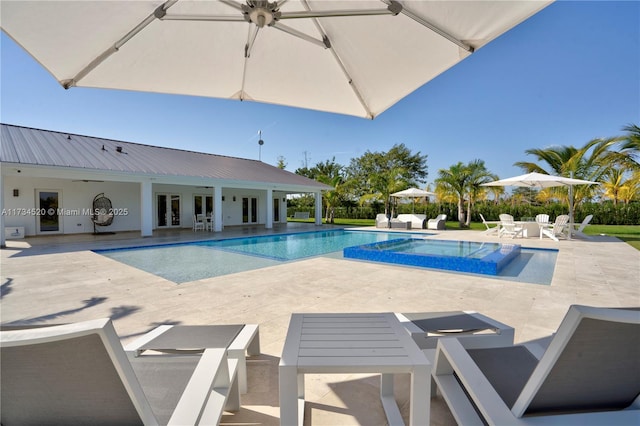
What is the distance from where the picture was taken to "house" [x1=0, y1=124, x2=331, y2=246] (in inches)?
480

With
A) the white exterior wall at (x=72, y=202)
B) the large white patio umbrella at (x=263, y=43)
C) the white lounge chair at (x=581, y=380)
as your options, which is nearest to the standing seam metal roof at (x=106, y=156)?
the white exterior wall at (x=72, y=202)

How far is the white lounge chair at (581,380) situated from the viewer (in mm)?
1296

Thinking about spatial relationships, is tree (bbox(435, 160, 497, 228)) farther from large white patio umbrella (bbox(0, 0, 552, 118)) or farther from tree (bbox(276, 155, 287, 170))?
tree (bbox(276, 155, 287, 170))

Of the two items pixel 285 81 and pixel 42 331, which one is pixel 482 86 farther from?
pixel 42 331

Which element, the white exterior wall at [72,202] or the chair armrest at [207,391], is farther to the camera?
the white exterior wall at [72,202]

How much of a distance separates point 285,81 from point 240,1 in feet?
4.16

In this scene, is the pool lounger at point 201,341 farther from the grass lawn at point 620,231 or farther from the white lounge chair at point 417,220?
the white lounge chair at point 417,220

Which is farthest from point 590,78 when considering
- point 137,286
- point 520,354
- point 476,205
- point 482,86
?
point 137,286

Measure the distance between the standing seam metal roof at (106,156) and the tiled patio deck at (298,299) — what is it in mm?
5863

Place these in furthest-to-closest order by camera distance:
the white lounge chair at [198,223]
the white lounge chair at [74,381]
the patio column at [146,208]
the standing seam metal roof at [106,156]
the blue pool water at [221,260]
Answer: the white lounge chair at [198,223] → the patio column at [146,208] → the standing seam metal roof at [106,156] → the blue pool water at [221,260] → the white lounge chair at [74,381]

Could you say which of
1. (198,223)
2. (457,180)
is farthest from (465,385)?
(457,180)

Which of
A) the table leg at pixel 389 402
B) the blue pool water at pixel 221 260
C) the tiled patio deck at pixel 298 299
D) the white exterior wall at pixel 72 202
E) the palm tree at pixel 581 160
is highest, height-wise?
the palm tree at pixel 581 160

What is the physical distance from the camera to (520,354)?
229cm

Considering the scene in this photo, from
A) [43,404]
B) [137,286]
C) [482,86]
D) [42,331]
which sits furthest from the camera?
[482,86]
